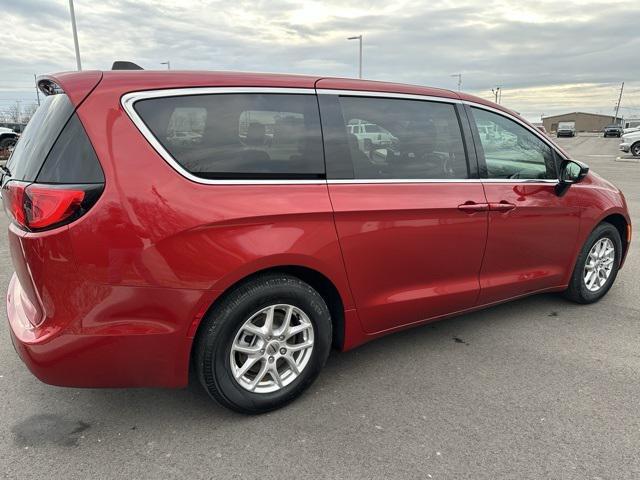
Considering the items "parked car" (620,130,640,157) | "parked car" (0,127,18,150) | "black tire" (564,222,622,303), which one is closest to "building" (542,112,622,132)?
"parked car" (620,130,640,157)

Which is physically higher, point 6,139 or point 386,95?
point 386,95

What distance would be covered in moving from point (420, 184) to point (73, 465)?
2321 mm

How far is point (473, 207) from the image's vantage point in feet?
10.5

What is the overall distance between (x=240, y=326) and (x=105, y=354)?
0.62 meters

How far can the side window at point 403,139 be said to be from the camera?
2.85 metres

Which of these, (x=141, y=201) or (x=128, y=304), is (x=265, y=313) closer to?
(x=128, y=304)

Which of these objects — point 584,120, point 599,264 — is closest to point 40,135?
point 599,264

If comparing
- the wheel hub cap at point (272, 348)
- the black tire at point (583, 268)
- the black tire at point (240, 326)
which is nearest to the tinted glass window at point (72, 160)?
the black tire at point (240, 326)

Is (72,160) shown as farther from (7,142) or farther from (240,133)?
(7,142)

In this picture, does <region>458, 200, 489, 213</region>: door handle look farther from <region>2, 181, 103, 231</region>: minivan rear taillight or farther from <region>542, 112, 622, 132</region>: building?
<region>542, 112, 622, 132</region>: building

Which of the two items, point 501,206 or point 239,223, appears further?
point 501,206

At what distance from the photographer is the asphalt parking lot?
2.27 metres

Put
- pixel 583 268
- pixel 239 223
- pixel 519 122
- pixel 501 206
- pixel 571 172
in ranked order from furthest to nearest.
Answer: pixel 583 268 < pixel 571 172 < pixel 519 122 < pixel 501 206 < pixel 239 223

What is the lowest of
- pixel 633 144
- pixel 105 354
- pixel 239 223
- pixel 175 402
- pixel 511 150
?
pixel 175 402
